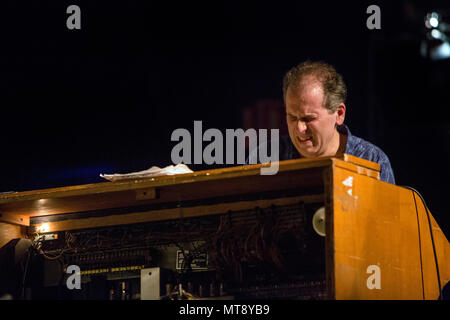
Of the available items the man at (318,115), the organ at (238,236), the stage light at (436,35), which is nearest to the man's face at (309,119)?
the man at (318,115)

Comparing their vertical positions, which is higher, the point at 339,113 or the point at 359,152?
the point at 339,113

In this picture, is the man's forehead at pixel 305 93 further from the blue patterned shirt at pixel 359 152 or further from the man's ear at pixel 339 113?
the blue patterned shirt at pixel 359 152

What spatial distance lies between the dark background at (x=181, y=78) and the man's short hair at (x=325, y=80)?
6.77 ft

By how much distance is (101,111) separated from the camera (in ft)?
19.5

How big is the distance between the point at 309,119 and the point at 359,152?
346mm

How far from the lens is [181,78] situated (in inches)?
243

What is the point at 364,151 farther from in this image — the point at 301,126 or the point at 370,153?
the point at 301,126

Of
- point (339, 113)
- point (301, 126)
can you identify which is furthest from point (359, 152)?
point (301, 126)

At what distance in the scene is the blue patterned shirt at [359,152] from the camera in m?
3.52

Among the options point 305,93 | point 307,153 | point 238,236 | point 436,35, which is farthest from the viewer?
point 436,35

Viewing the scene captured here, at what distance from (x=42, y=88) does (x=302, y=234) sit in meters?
3.50
